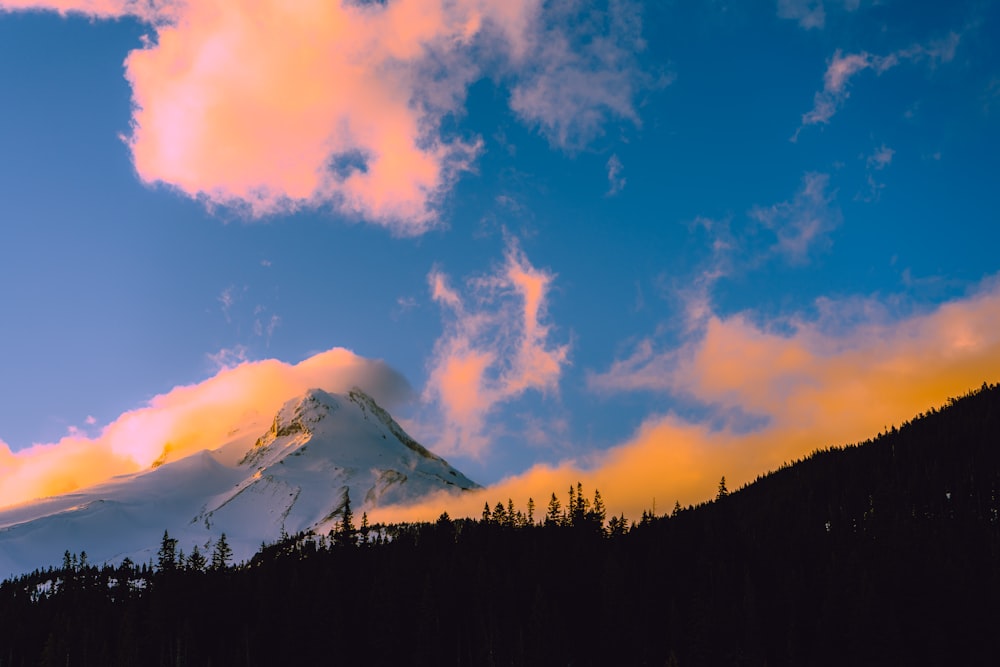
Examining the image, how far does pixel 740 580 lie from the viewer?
119312 millimetres

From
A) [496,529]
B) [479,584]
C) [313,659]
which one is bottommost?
[313,659]

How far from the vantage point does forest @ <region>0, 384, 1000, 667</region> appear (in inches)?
3944

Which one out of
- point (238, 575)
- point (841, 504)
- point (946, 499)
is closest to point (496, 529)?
point (238, 575)

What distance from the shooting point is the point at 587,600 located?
116000 millimetres

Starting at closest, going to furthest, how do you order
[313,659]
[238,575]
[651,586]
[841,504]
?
[313,659] → [651,586] → [238,575] → [841,504]

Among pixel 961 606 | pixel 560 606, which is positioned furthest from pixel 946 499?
pixel 560 606

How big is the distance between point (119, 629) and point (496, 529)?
2334 inches

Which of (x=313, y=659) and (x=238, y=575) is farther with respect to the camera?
(x=238, y=575)

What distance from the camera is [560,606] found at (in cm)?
11512

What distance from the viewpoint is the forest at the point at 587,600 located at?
3944 inches

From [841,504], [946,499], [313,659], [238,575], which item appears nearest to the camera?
[313,659]

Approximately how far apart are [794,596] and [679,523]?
3862 centimetres

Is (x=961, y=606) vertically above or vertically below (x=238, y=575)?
below

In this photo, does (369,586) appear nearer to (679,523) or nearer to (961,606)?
(679,523)
